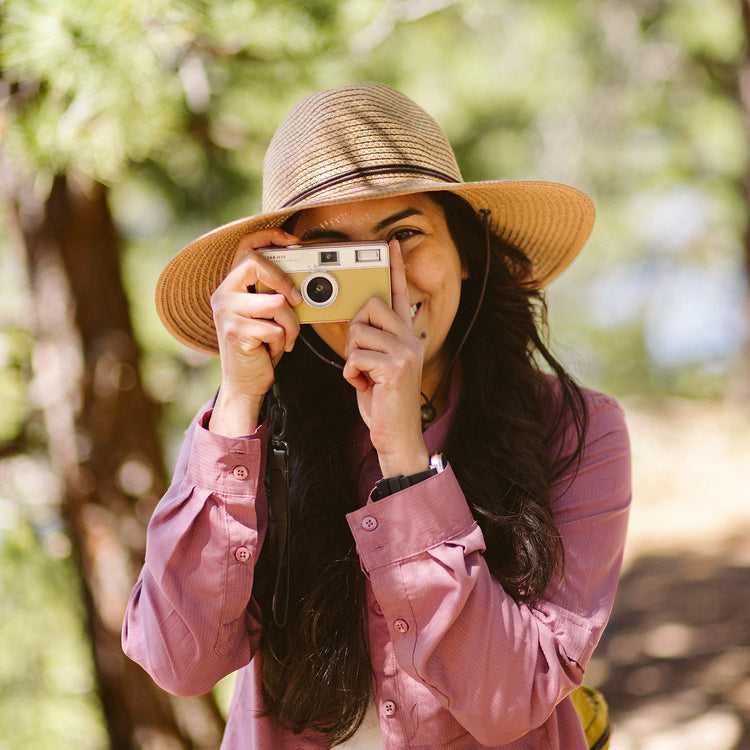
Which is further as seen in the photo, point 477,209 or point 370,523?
point 477,209

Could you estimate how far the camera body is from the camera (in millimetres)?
1167

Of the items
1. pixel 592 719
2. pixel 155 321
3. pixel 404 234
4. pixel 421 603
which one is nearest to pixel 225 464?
pixel 421 603

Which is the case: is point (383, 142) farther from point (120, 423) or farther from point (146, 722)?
point (146, 722)

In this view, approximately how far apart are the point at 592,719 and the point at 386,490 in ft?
2.35

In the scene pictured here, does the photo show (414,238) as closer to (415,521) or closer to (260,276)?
(260,276)

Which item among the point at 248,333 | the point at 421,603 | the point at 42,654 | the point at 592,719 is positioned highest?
the point at 248,333

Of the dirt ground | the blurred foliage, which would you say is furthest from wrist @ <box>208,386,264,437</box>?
the dirt ground

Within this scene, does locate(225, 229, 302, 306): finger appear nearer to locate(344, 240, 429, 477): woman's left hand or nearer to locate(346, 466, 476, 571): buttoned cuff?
locate(344, 240, 429, 477): woman's left hand

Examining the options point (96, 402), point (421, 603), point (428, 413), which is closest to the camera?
point (421, 603)

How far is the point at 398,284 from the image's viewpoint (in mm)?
1168

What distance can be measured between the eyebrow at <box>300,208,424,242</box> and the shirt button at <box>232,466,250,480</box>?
0.41 m

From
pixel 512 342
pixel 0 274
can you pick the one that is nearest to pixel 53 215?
pixel 512 342

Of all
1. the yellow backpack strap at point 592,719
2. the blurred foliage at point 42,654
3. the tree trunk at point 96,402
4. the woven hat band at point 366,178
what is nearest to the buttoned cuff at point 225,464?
the woven hat band at point 366,178

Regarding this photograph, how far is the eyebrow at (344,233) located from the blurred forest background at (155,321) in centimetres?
54
